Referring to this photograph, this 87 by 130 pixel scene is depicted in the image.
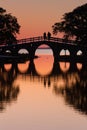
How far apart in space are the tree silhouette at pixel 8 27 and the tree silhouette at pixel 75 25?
8726mm

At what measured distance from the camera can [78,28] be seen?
107312mm

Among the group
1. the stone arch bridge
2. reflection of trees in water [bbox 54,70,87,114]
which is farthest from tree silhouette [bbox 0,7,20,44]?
A: reflection of trees in water [bbox 54,70,87,114]

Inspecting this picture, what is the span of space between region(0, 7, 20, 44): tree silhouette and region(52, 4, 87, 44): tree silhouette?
28.6 ft

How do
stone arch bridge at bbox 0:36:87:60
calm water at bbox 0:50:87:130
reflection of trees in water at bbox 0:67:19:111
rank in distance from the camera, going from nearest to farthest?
calm water at bbox 0:50:87:130
reflection of trees in water at bbox 0:67:19:111
stone arch bridge at bbox 0:36:87:60

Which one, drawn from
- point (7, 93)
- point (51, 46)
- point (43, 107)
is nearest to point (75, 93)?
point (7, 93)

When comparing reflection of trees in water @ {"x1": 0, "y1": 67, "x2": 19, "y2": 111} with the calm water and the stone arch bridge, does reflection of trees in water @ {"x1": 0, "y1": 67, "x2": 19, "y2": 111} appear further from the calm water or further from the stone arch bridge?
the stone arch bridge

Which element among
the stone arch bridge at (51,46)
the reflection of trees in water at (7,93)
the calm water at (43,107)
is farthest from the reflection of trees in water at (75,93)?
the stone arch bridge at (51,46)

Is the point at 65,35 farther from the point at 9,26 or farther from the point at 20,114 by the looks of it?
the point at 20,114

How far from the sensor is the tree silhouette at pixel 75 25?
105544 mm

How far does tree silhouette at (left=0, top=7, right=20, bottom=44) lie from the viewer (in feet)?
344

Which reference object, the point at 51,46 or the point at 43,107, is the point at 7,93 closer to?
the point at 43,107

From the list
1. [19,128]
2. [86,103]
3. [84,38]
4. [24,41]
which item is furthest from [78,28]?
[19,128]

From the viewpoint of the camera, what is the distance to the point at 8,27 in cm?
10756

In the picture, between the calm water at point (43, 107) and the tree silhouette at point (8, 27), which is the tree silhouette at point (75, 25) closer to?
the tree silhouette at point (8, 27)
